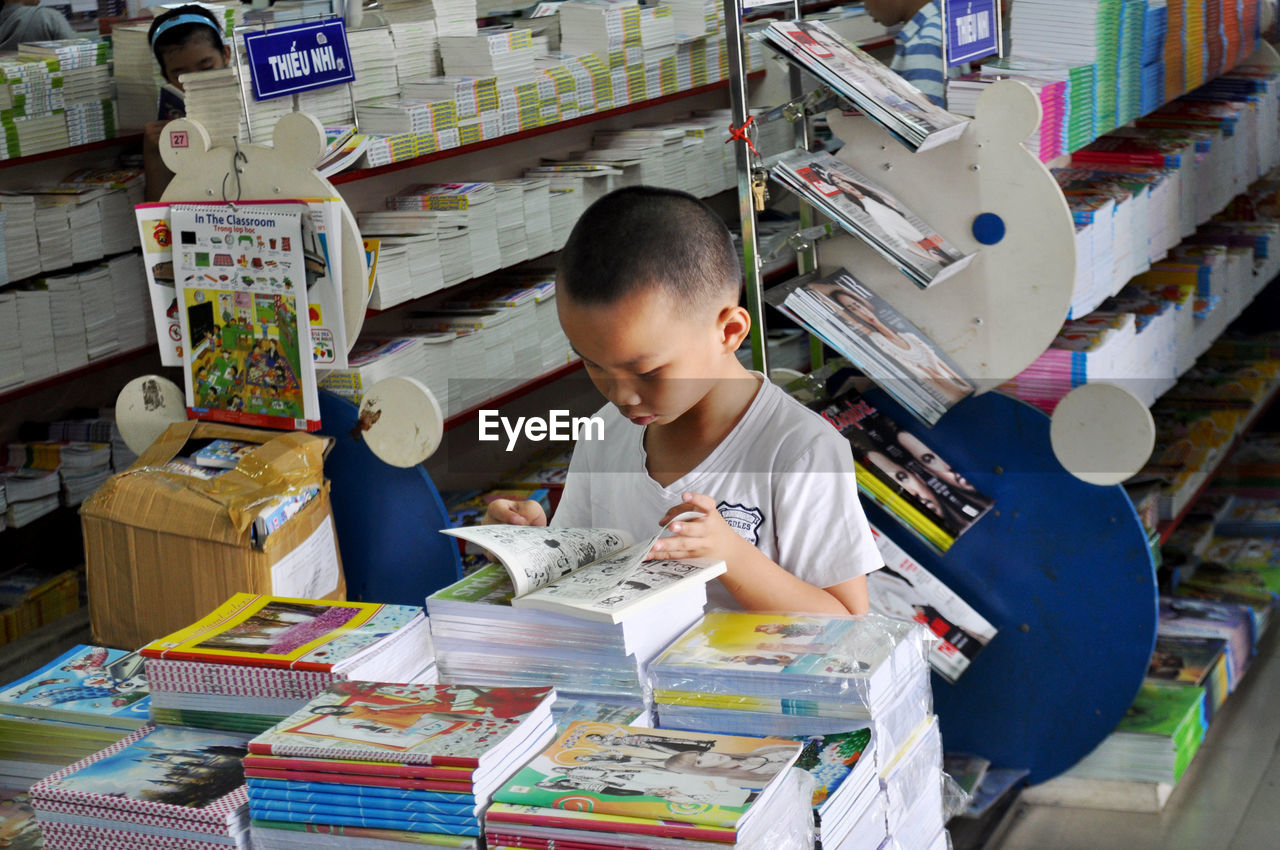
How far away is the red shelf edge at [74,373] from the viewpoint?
3.76 metres

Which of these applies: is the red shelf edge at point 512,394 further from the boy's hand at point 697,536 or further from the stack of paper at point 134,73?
the boy's hand at point 697,536

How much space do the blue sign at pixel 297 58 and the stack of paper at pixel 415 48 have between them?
72 centimetres

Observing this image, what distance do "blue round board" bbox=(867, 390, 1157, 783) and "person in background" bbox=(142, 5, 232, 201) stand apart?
2260mm

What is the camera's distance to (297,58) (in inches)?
114

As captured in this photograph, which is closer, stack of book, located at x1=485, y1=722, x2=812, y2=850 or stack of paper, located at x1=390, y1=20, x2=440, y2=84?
stack of book, located at x1=485, y1=722, x2=812, y2=850

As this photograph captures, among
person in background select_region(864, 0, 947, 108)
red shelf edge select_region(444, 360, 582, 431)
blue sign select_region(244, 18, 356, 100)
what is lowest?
red shelf edge select_region(444, 360, 582, 431)

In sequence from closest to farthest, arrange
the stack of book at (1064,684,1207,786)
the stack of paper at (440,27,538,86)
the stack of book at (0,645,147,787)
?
the stack of book at (0,645,147,787) → the stack of book at (1064,684,1207,786) → the stack of paper at (440,27,538,86)

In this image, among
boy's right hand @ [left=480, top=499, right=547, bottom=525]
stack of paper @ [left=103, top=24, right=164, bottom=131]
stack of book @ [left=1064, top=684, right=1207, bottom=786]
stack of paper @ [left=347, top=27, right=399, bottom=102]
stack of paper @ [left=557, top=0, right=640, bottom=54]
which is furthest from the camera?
stack of paper @ [left=557, top=0, right=640, bottom=54]

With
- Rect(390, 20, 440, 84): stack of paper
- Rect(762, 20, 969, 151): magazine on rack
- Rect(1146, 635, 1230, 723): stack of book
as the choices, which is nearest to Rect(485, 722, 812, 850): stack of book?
Rect(762, 20, 969, 151): magazine on rack

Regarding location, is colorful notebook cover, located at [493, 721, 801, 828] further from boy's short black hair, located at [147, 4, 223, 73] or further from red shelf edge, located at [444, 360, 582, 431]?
boy's short black hair, located at [147, 4, 223, 73]

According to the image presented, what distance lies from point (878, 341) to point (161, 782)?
182 centimetres

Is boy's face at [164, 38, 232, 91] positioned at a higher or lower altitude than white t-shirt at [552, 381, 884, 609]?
higher

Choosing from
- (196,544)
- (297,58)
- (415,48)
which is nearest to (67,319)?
(415,48)

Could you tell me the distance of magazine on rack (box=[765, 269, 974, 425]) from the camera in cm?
267
